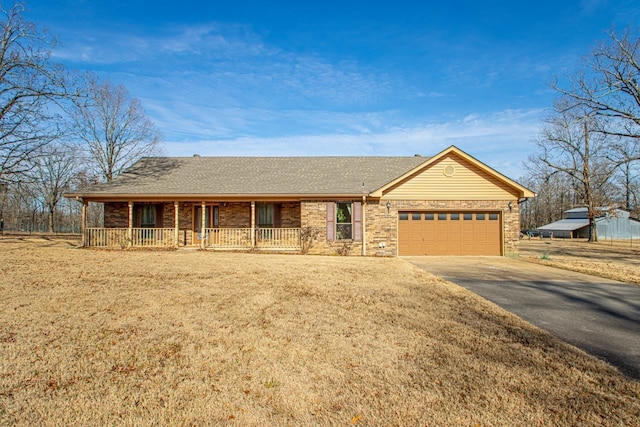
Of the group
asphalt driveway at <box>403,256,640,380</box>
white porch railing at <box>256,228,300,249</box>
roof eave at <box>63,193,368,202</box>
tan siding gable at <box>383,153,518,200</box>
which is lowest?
asphalt driveway at <box>403,256,640,380</box>

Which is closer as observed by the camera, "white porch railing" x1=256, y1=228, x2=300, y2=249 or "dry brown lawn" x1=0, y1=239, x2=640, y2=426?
"dry brown lawn" x1=0, y1=239, x2=640, y2=426

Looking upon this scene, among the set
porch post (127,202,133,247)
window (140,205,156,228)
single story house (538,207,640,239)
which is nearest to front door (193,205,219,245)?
window (140,205,156,228)

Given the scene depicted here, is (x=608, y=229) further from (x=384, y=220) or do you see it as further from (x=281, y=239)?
(x=281, y=239)

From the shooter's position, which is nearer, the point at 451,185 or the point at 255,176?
the point at 451,185

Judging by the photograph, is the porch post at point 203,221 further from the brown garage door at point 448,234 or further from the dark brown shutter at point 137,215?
the brown garage door at point 448,234

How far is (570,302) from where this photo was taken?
7.36m

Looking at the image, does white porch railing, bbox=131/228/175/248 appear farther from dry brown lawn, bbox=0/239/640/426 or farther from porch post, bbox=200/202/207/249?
dry brown lawn, bbox=0/239/640/426

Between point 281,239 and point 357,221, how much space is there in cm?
343

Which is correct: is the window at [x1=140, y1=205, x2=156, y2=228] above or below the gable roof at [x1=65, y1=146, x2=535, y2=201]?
below

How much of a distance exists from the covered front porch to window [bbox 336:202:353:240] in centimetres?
176

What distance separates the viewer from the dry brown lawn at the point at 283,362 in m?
3.12

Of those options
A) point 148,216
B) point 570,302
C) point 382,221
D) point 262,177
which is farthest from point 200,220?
point 570,302

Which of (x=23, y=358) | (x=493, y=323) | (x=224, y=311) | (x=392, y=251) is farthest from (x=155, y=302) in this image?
(x=392, y=251)

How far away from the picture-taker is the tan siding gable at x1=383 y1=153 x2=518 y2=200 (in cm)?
1639
